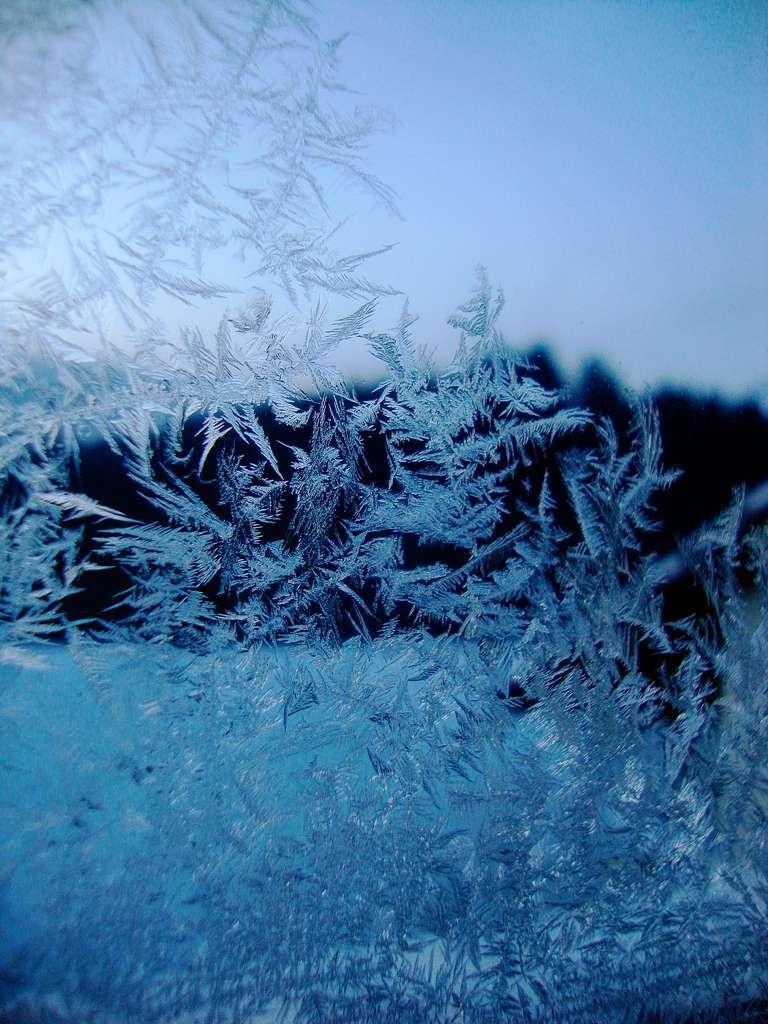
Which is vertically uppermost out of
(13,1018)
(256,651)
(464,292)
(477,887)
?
(464,292)

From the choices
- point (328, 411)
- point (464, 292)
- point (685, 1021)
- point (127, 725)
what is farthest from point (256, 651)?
point (685, 1021)

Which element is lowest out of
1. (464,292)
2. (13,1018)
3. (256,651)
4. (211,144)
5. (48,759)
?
(13,1018)

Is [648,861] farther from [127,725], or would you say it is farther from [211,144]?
[211,144]

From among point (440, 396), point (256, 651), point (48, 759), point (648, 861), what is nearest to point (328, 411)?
point (440, 396)

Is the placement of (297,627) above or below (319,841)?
above

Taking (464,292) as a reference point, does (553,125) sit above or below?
above

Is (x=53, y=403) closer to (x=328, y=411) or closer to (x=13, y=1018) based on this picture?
(x=328, y=411)
